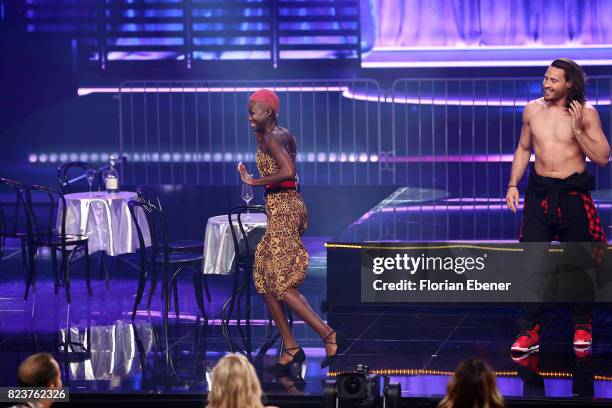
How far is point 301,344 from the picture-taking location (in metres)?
6.91

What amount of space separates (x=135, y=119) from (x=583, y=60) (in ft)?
17.8

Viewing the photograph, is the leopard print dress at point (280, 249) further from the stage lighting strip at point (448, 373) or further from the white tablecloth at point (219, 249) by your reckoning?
the white tablecloth at point (219, 249)

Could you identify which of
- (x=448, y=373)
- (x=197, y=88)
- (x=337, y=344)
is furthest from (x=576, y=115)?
(x=197, y=88)

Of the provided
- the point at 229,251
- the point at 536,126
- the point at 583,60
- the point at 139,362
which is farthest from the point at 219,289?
the point at 583,60

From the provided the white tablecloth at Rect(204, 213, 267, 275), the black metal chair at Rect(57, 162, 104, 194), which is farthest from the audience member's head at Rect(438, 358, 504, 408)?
the black metal chair at Rect(57, 162, 104, 194)

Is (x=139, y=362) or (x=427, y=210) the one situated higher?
(x=427, y=210)

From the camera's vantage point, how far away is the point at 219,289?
8953mm

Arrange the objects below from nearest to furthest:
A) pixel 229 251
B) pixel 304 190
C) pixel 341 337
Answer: pixel 341 337 < pixel 229 251 < pixel 304 190

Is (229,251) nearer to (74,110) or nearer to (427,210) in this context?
(427,210)

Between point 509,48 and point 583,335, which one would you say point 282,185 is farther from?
point 509,48

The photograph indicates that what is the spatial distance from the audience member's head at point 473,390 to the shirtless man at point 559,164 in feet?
9.31

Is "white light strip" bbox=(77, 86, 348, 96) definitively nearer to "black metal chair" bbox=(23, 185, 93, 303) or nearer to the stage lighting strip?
"black metal chair" bbox=(23, 185, 93, 303)

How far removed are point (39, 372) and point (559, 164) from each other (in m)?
3.46

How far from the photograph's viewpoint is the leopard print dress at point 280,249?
6234 millimetres
